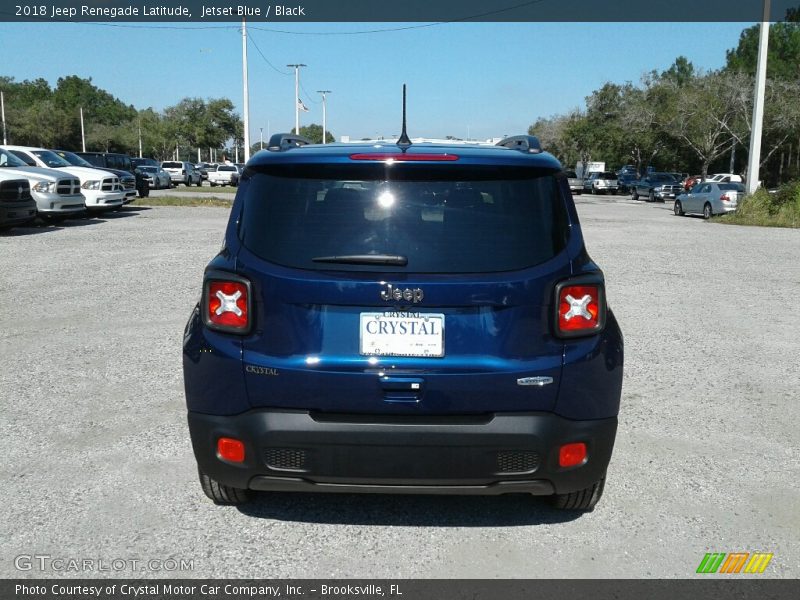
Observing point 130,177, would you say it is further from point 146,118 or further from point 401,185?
point 146,118

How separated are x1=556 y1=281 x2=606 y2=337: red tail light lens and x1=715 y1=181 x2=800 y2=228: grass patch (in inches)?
928

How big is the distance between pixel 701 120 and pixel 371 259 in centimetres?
5568

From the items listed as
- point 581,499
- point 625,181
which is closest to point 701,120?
point 625,181

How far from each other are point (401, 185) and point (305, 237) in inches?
18.3

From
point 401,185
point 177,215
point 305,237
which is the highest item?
point 401,185

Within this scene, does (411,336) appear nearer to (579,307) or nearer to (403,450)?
(403,450)

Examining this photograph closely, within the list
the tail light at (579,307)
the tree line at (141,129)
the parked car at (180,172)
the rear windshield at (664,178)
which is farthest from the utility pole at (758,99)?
the tree line at (141,129)

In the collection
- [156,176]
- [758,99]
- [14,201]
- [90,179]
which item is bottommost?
[156,176]

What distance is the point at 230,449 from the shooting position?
332 centimetres

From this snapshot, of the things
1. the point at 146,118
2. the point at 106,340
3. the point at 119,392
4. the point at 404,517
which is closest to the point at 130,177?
the point at 106,340

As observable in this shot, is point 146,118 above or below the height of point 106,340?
above

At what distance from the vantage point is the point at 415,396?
3.16m

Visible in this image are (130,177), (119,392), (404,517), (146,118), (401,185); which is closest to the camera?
(401,185)

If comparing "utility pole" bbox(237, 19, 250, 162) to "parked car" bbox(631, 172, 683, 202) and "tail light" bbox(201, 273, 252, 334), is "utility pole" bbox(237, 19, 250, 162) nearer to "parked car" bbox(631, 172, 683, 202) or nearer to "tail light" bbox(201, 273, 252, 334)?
"parked car" bbox(631, 172, 683, 202)
